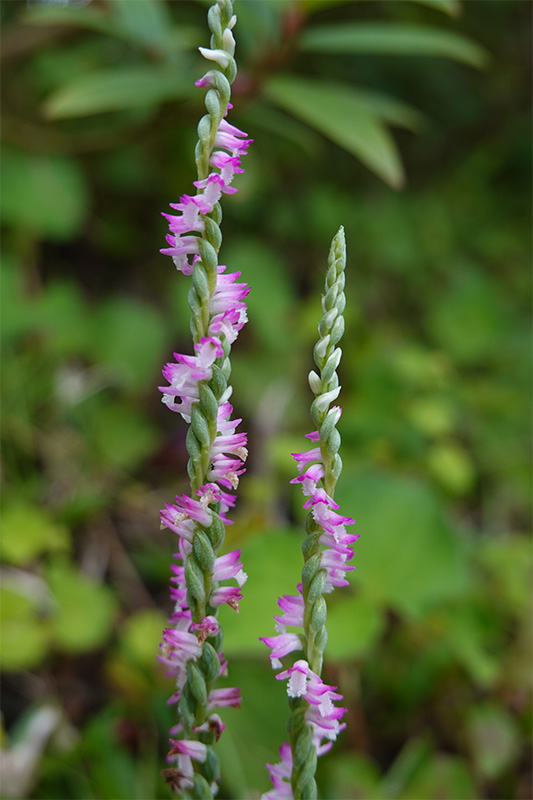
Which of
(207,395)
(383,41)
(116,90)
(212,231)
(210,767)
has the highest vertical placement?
(383,41)

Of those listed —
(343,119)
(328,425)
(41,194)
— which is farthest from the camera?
(41,194)

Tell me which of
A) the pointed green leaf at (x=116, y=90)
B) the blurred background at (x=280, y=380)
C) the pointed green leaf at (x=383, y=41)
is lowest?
the blurred background at (x=280, y=380)

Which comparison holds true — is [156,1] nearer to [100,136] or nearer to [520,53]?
[100,136]

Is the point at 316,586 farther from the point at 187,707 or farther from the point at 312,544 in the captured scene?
the point at 187,707

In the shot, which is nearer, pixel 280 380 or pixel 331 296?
pixel 331 296

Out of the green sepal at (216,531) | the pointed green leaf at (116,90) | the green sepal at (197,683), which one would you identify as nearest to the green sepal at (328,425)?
the green sepal at (216,531)

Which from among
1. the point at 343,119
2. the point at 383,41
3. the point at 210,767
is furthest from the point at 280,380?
the point at 210,767

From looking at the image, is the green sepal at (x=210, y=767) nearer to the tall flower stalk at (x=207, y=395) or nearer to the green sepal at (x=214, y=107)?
the tall flower stalk at (x=207, y=395)

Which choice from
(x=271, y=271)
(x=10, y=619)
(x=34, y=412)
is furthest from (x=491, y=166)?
(x=10, y=619)
